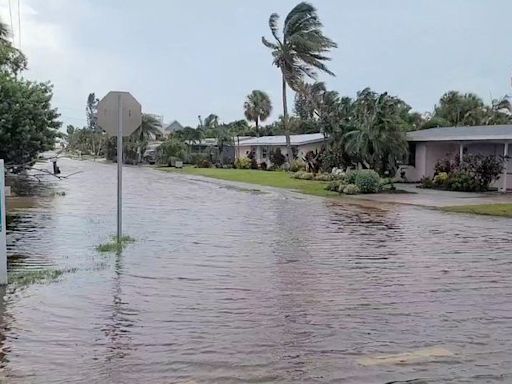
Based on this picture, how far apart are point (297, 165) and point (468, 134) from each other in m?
18.2

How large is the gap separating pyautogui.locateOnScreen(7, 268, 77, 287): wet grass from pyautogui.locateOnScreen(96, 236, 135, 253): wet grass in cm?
188

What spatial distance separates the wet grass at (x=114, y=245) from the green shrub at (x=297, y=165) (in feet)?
111

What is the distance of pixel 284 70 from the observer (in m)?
50.1

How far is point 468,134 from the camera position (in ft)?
104

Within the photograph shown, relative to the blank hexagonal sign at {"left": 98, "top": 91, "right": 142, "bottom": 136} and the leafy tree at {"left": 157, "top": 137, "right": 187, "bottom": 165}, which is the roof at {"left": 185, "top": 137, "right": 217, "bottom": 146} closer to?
the leafy tree at {"left": 157, "top": 137, "right": 187, "bottom": 165}

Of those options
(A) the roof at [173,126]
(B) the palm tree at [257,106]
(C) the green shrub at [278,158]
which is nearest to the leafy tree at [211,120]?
(B) the palm tree at [257,106]

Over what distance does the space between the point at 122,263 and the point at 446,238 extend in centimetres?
774

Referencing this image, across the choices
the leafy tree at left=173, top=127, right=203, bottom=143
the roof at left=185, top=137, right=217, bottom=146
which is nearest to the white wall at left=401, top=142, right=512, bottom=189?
the roof at left=185, top=137, right=217, bottom=146

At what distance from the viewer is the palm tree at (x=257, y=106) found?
8162cm

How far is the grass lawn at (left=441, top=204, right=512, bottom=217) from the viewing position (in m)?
20.5

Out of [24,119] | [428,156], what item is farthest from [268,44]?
[24,119]

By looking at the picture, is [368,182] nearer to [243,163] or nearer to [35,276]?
[35,276]

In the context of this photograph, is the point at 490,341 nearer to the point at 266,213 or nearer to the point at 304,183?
the point at 266,213

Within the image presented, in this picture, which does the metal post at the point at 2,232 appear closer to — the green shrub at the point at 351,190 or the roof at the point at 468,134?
the green shrub at the point at 351,190
